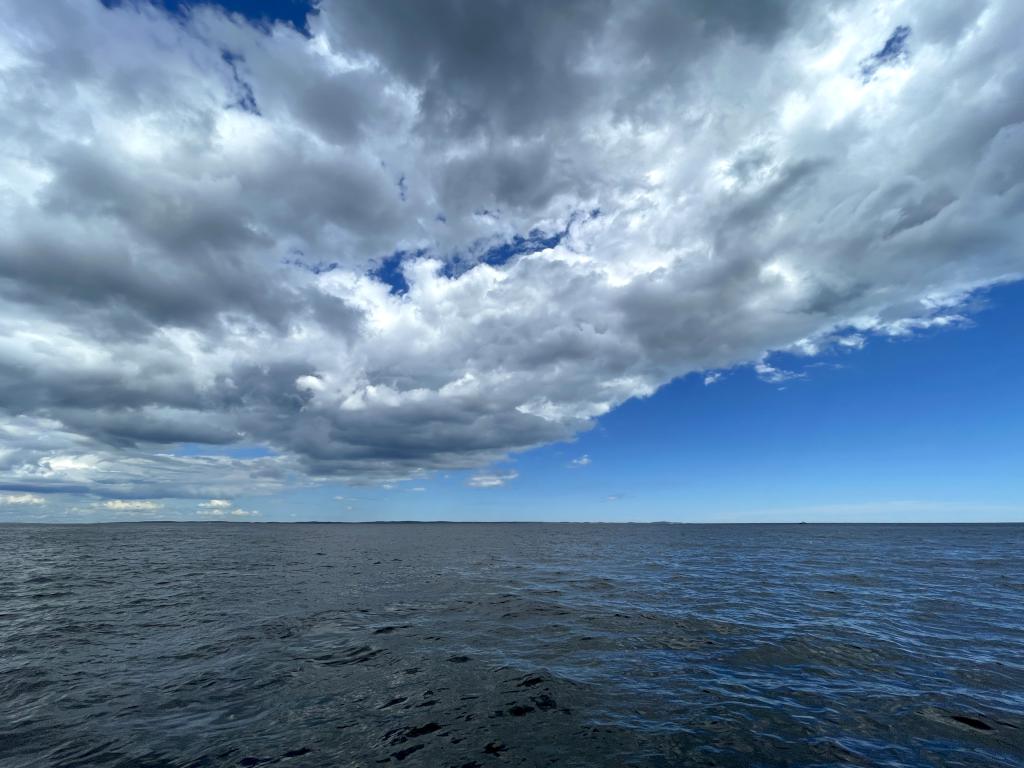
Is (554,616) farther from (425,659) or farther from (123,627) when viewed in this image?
(123,627)

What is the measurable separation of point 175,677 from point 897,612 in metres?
32.9

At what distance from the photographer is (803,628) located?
68.6ft

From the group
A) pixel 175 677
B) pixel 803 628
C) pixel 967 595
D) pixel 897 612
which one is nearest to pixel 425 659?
pixel 175 677

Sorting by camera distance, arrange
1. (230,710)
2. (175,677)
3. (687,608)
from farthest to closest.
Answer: (687,608) < (175,677) < (230,710)

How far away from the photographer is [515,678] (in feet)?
49.4

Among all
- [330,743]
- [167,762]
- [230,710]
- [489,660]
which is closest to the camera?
[167,762]

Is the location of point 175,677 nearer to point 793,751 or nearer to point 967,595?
point 793,751

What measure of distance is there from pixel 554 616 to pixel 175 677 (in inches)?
622

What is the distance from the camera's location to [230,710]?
1283cm

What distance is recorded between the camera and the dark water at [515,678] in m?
10.8

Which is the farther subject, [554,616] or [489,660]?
[554,616]

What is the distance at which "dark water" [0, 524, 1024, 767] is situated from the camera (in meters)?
10.8

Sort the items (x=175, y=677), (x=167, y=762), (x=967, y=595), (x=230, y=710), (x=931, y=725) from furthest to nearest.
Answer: (x=967, y=595) → (x=175, y=677) → (x=230, y=710) → (x=931, y=725) → (x=167, y=762)

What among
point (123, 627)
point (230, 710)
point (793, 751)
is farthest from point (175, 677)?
point (793, 751)
